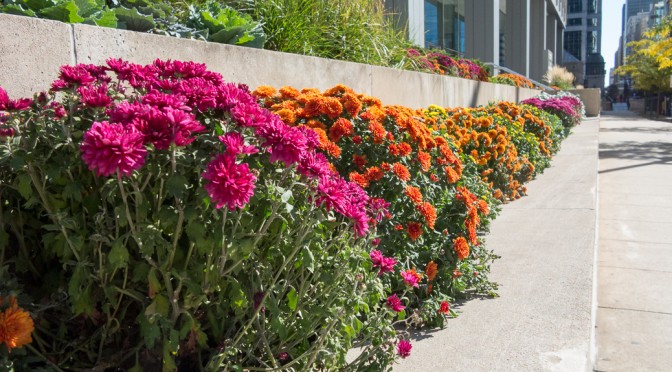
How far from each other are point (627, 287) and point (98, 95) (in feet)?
13.6

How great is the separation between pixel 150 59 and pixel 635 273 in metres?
4.09

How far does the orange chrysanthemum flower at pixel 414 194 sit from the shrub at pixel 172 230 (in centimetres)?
95

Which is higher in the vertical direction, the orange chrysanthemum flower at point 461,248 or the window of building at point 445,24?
the window of building at point 445,24

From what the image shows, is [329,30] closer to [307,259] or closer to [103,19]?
[103,19]

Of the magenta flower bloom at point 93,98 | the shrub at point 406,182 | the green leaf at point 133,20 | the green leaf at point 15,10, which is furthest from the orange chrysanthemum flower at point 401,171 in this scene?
the green leaf at point 15,10

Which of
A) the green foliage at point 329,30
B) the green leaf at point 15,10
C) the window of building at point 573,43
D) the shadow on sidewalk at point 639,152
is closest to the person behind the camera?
the green leaf at point 15,10

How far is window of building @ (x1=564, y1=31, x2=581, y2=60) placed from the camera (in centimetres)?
9756

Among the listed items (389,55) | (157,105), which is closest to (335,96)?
(157,105)

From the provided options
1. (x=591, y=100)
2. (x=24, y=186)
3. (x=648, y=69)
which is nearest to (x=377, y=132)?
(x=24, y=186)

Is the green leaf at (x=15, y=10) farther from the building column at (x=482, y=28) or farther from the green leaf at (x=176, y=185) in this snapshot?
the building column at (x=482, y=28)

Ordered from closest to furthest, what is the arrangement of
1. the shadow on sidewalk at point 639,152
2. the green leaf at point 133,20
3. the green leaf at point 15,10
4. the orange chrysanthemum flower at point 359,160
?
the green leaf at point 15,10 → the orange chrysanthemum flower at point 359,160 → the green leaf at point 133,20 → the shadow on sidewalk at point 639,152

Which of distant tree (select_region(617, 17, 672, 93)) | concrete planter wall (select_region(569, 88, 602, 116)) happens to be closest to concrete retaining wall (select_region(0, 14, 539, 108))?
concrete planter wall (select_region(569, 88, 602, 116))

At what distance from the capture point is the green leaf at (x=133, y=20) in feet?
13.3

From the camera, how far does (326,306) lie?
223 cm
